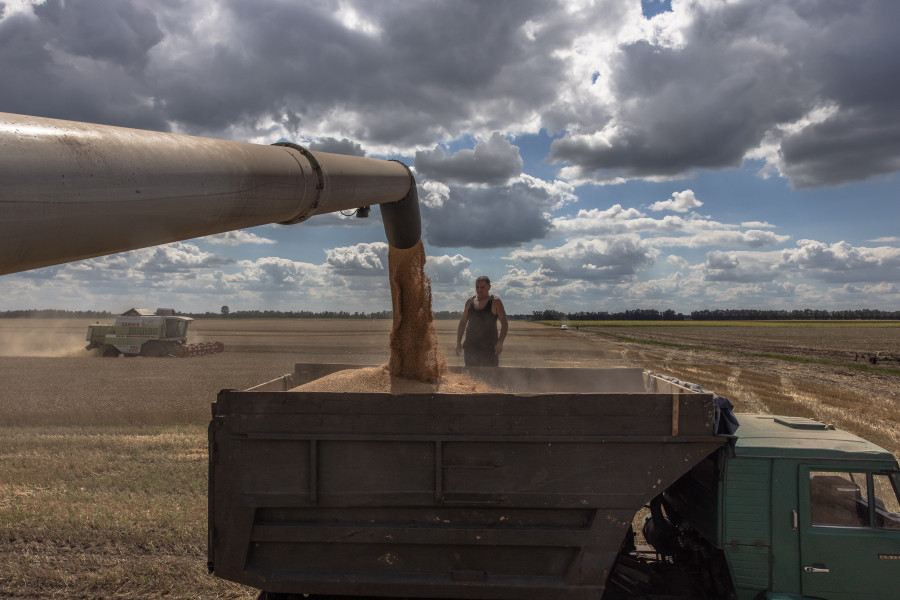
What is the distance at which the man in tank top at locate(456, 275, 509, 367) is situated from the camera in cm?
736

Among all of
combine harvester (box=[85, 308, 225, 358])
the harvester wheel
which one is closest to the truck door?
combine harvester (box=[85, 308, 225, 358])

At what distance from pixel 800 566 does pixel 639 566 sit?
3.26 ft

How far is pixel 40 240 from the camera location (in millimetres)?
1583

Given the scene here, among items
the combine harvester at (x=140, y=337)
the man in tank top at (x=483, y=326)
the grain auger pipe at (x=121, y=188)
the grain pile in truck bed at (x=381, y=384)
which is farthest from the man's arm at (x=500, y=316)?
the combine harvester at (x=140, y=337)

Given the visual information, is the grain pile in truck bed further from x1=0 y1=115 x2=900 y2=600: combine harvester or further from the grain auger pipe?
the grain auger pipe

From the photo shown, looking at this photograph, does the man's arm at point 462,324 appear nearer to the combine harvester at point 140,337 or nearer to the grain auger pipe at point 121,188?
the grain auger pipe at point 121,188

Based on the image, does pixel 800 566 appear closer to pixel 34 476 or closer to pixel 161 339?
pixel 34 476

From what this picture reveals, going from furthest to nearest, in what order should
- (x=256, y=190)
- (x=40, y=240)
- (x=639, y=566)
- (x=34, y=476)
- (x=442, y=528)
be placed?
(x=34, y=476) → (x=639, y=566) → (x=442, y=528) → (x=256, y=190) → (x=40, y=240)

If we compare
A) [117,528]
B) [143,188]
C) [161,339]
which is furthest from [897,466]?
[161,339]

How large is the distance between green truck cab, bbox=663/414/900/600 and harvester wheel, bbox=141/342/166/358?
34073 millimetres

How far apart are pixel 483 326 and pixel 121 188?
19.2 ft

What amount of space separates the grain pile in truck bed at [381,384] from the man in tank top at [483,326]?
183cm

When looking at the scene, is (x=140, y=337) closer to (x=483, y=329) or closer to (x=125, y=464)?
(x=125, y=464)

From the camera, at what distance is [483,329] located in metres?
7.36
